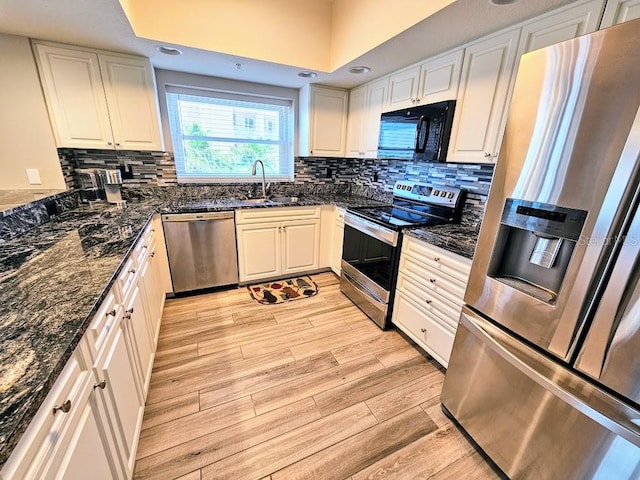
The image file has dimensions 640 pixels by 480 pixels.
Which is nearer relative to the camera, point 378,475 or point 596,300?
point 596,300

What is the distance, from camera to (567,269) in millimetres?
988

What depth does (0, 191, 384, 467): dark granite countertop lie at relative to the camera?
1.86 ft

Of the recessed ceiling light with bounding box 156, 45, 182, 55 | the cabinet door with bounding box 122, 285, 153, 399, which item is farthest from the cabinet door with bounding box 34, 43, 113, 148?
the cabinet door with bounding box 122, 285, 153, 399

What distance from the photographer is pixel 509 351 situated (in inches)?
46.2

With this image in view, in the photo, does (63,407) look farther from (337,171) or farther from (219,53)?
(337,171)

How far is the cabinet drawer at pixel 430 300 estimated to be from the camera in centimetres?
169

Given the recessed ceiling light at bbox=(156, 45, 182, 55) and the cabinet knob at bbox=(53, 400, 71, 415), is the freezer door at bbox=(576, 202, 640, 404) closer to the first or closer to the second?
the cabinet knob at bbox=(53, 400, 71, 415)

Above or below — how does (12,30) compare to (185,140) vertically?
above

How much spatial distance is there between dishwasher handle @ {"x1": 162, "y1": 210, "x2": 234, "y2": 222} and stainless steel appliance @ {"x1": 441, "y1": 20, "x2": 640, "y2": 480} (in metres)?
2.16

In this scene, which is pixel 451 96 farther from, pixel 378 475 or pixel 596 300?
pixel 378 475

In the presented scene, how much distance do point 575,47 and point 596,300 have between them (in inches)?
33.4

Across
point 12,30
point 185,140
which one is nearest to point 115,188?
point 185,140

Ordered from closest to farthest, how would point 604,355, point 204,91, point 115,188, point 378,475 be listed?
point 604,355 → point 378,475 → point 115,188 → point 204,91

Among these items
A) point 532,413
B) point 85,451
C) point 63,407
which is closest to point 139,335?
point 85,451
